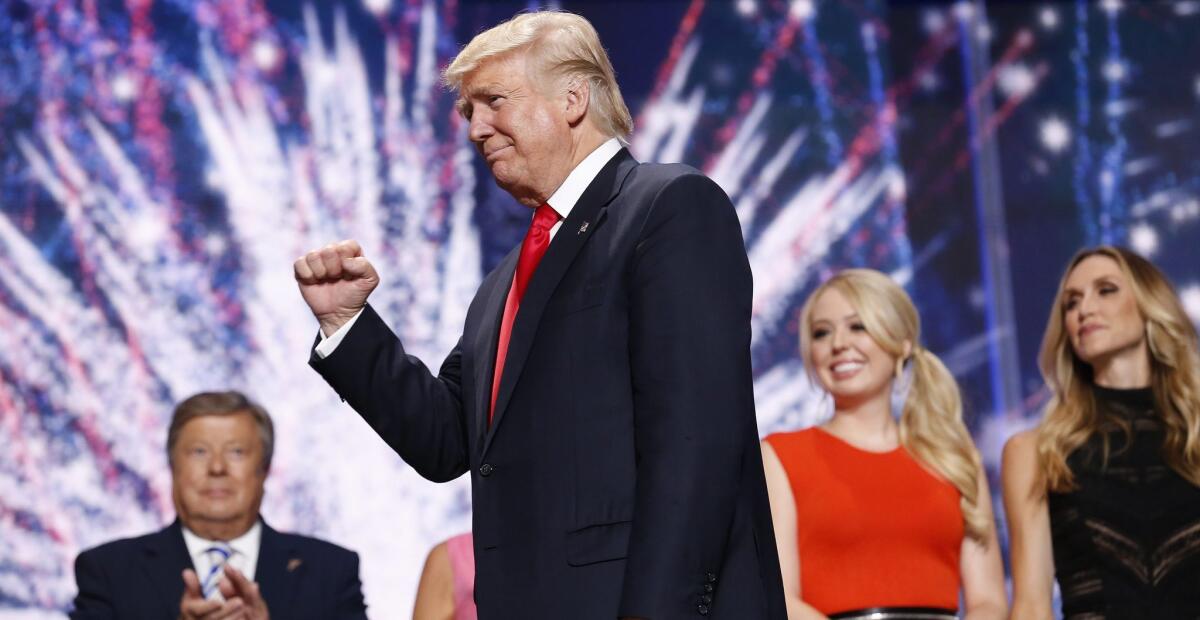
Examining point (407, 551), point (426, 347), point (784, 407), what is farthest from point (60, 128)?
point (784, 407)

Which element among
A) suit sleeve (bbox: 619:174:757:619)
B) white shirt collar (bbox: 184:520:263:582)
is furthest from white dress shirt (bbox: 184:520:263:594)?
suit sleeve (bbox: 619:174:757:619)

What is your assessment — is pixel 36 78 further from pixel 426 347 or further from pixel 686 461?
pixel 686 461

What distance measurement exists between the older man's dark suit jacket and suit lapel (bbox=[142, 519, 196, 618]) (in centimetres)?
194

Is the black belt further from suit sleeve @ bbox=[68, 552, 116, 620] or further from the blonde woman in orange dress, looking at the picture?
suit sleeve @ bbox=[68, 552, 116, 620]

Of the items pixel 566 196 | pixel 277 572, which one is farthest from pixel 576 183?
pixel 277 572

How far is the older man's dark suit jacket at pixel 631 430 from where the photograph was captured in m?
1.57

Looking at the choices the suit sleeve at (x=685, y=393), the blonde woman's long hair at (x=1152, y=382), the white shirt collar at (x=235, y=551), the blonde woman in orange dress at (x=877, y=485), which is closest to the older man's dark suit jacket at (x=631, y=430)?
the suit sleeve at (x=685, y=393)

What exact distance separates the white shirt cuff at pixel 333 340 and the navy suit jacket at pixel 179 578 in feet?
6.10

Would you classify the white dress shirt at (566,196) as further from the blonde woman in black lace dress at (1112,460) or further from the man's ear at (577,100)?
the blonde woman in black lace dress at (1112,460)

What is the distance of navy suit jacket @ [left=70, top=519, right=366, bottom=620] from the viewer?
346 cm

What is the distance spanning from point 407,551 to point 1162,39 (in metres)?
3.51

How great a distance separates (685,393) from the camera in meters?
1.59

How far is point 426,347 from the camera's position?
4.76 m

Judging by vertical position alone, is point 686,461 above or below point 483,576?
above
